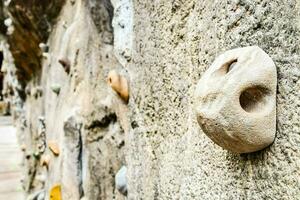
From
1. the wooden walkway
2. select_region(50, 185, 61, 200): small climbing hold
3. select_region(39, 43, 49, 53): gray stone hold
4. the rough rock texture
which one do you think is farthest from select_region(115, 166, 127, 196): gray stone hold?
the wooden walkway

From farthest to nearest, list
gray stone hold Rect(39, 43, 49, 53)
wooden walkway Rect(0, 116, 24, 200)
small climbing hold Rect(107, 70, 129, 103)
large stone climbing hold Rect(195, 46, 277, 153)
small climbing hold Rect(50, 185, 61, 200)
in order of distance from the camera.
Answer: wooden walkway Rect(0, 116, 24, 200) → gray stone hold Rect(39, 43, 49, 53) → small climbing hold Rect(50, 185, 61, 200) → small climbing hold Rect(107, 70, 129, 103) → large stone climbing hold Rect(195, 46, 277, 153)

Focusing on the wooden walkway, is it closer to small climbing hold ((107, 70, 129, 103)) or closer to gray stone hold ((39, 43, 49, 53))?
gray stone hold ((39, 43, 49, 53))

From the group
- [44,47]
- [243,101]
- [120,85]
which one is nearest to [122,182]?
[120,85]

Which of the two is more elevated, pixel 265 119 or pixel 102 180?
pixel 265 119

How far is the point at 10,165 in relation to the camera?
2.61 m

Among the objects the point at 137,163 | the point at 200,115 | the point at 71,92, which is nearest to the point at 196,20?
the point at 200,115

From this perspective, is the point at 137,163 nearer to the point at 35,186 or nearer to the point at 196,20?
the point at 196,20

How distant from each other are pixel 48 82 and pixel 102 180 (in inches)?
34.0

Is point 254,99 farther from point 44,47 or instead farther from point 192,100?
point 44,47

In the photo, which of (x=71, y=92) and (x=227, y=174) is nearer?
(x=227, y=174)

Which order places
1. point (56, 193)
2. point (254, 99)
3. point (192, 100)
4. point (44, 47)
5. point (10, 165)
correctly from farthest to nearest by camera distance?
point (10, 165)
point (44, 47)
point (56, 193)
point (192, 100)
point (254, 99)

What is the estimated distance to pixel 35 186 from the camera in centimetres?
201

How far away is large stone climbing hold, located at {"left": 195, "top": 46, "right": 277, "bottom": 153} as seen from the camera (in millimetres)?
326

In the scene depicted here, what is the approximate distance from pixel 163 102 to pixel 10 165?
2.26 m
